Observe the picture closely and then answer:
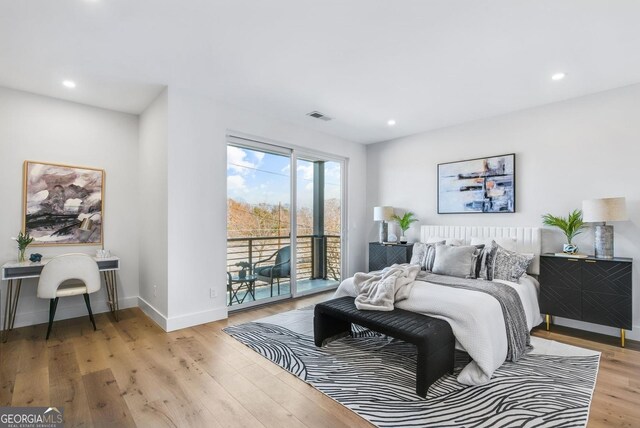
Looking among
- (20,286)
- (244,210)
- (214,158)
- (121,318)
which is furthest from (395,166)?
(20,286)

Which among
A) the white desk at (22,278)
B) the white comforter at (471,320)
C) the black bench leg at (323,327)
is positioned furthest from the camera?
the white desk at (22,278)

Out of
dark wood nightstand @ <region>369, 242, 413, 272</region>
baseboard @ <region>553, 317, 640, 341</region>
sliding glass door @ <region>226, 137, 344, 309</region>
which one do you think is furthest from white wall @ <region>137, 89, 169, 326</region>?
baseboard @ <region>553, 317, 640, 341</region>

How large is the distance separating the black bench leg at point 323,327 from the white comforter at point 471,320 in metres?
0.70

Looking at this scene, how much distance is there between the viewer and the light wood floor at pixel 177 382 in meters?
1.92

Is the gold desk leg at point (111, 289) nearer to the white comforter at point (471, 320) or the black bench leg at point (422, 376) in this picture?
the white comforter at point (471, 320)

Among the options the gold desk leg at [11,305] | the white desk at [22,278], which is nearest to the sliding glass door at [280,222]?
the white desk at [22,278]

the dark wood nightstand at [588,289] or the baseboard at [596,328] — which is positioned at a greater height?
the dark wood nightstand at [588,289]

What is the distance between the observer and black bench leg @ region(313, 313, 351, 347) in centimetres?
294

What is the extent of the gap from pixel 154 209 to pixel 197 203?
578mm

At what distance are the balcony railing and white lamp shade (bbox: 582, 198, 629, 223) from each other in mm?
3386

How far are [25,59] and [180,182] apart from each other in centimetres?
165

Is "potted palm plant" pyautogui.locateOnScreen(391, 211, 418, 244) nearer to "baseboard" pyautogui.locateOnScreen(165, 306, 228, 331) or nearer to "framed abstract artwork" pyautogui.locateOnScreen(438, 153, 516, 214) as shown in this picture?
"framed abstract artwork" pyautogui.locateOnScreen(438, 153, 516, 214)

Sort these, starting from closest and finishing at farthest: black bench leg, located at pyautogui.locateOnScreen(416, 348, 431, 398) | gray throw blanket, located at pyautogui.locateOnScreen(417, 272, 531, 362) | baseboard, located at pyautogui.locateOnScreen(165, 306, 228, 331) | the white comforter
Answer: black bench leg, located at pyautogui.locateOnScreen(416, 348, 431, 398), the white comforter, gray throw blanket, located at pyautogui.locateOnScreen(417, 272, 531, 362), baseboard, located at pyautogui.locateOnScreen(165, 306, 228, 331)

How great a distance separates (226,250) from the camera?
12.7ft
